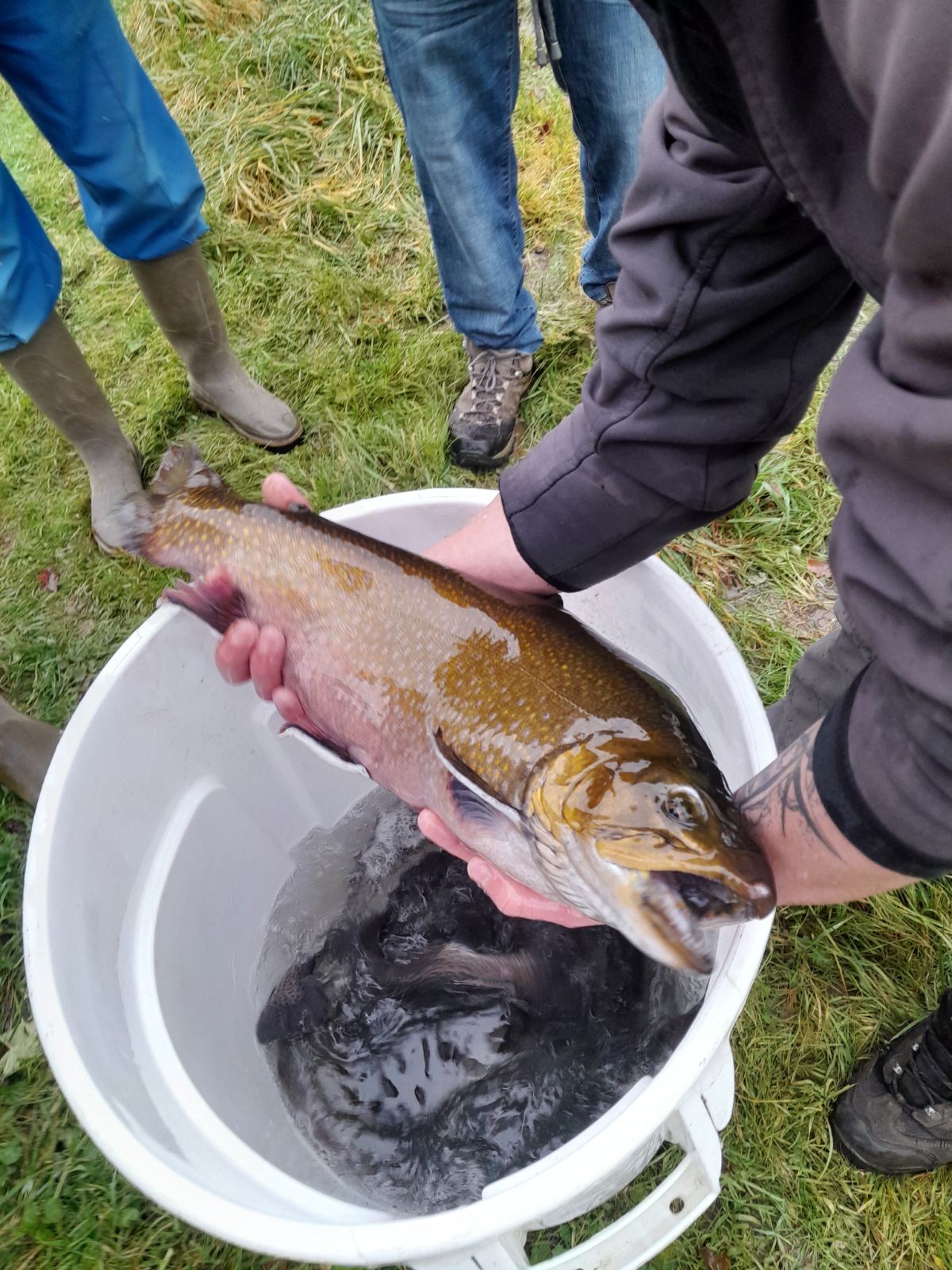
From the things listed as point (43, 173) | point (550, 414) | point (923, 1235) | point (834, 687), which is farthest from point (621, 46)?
point (43, 173)

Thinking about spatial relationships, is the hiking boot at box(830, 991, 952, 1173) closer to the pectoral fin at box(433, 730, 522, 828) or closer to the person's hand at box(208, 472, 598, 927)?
the person's hand at box(208, 472, 598, 927)

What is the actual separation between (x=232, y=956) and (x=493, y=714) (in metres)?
1.06

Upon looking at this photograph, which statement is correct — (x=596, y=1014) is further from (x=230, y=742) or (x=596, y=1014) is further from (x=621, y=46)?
(x=621, y=46)

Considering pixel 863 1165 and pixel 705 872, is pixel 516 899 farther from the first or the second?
pixel 863 1165

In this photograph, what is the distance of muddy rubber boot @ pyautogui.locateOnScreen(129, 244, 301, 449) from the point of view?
2.70 metres

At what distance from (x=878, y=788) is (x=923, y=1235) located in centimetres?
148

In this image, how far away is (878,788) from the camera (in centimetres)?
94

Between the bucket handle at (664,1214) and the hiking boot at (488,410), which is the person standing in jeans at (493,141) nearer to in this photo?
the hiking boot at (488,410)

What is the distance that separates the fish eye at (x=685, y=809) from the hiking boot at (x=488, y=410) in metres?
1.86

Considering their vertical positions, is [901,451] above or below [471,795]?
above

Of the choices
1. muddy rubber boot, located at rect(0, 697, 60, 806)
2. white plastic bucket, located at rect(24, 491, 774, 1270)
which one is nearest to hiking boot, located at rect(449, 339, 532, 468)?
white plastic bucket, located at rect(24, 491, 774, 1270)

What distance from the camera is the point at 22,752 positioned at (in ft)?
7.39

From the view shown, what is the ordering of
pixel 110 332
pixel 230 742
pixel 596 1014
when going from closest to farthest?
pixel 596 1014
pixel 230 742
pixel 110 332

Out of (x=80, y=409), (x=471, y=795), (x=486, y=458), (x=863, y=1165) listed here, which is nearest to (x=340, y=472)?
(x=486, y=458)
